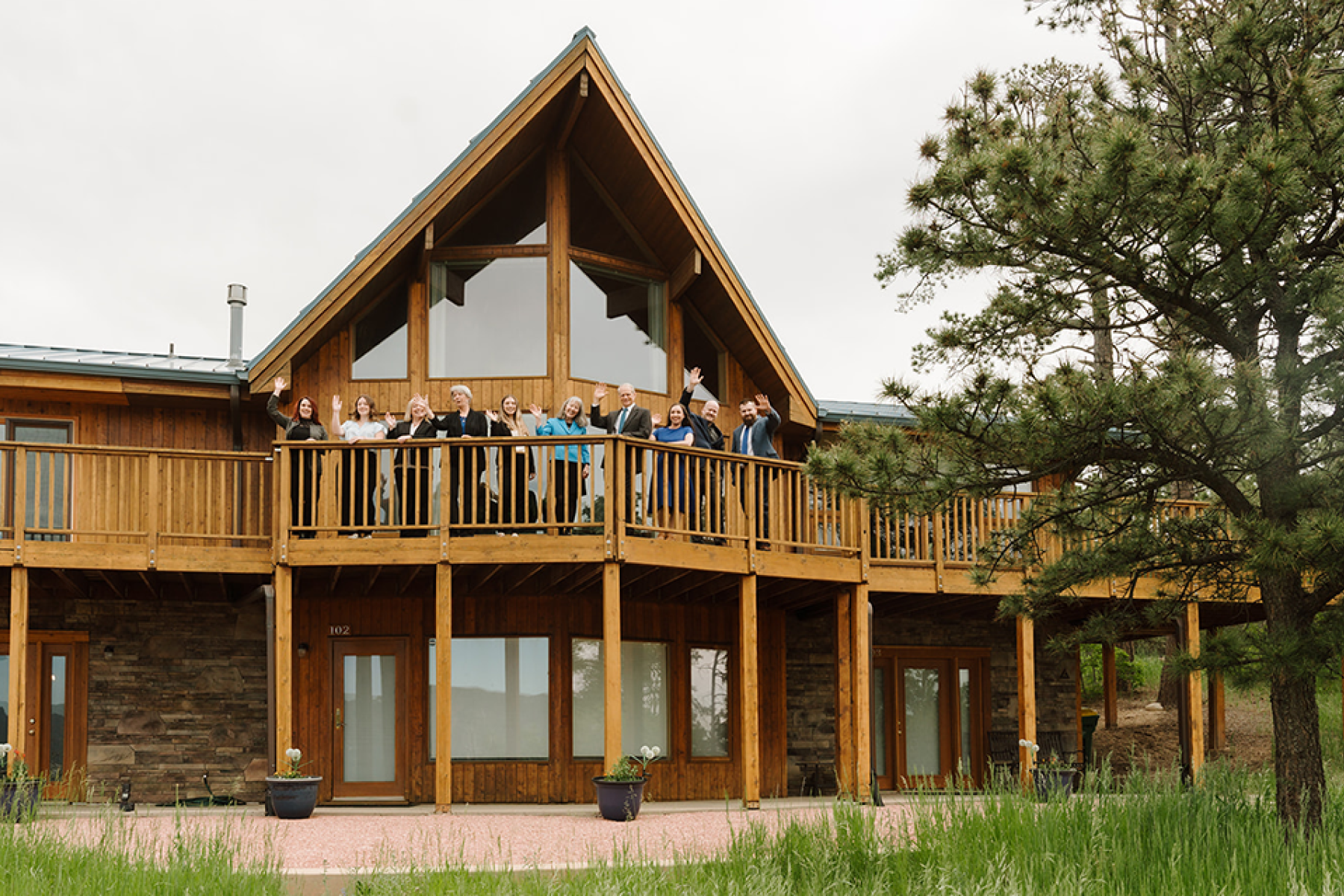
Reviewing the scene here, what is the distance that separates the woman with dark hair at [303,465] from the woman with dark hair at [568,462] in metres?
2.18

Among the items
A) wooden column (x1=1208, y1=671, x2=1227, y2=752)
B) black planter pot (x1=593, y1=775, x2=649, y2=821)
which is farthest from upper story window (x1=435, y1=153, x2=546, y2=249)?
wooden column (x1=1208, y1=671, x2=1227, y2=752)

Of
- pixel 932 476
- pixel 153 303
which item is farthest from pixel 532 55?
pixel 932 476

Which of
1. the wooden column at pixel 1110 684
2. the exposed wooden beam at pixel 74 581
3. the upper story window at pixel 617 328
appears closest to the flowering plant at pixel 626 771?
the upper story window at pixel 617 328

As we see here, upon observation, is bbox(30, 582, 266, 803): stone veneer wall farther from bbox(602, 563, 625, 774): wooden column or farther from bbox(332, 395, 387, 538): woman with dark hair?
bbox(602, 563, 625, 774): wooden column

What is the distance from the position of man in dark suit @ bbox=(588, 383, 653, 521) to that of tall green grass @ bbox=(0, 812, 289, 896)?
205 inches

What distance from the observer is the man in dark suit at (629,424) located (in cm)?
1272

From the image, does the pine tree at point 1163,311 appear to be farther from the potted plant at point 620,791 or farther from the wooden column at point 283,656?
the wooden column at point 283,656

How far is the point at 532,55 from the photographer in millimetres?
41219

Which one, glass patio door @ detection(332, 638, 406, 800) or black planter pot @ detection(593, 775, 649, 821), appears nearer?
black planter pot @ detection(593, 775, 649, 821)

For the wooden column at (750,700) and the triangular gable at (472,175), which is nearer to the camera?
the wooden column at (750,700)

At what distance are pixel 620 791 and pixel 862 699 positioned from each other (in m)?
3.76

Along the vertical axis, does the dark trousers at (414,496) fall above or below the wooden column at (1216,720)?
above

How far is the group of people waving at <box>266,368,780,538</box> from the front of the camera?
12750 mm

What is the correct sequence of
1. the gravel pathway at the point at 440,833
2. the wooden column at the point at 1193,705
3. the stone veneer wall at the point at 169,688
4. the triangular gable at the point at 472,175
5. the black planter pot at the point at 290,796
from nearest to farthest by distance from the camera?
the gravel pathway at the point at 440,833
the black planter pot at the point at 290,796
the triangular gable at the point at 472,175
the stone veneer wall at the point at 169,688
the wooden column at the point at 1193,705
